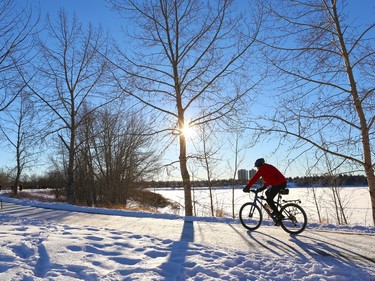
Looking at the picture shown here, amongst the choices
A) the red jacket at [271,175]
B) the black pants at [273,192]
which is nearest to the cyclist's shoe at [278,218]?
the black pants at [273,192]

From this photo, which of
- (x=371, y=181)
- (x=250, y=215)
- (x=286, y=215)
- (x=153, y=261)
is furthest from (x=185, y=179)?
(x=153, y=261)

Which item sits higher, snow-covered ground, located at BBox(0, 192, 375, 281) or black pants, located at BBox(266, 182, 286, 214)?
black pants, located at BBox(266, 182, 286, 214)

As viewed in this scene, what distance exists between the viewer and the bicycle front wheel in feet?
29.2

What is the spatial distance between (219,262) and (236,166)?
14.1 metres

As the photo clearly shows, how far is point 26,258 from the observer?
4.74 m

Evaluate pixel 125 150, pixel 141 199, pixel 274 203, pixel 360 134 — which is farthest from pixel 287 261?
pixel 141 199

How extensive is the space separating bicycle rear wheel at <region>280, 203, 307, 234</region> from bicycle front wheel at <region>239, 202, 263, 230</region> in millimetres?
815

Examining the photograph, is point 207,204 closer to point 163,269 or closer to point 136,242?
point 136,242

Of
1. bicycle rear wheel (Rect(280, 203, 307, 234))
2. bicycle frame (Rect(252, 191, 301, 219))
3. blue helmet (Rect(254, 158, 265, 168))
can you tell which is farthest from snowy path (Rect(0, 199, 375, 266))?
blue helmet (Rect(254, 158, 265, 168))

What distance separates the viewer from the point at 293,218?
7938mm

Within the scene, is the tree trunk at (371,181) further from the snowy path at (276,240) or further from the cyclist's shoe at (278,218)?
the cyclist's shoe at (278,218)

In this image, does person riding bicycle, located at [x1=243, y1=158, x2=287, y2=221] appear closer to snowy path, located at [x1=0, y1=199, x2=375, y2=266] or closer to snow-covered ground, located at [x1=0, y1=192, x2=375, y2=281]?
snowy path, located at [x1=0, y1=199, x2=375, y2=266]

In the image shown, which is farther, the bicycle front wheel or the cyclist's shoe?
the bicycle front wheel

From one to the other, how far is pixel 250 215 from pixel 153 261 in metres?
4.60
